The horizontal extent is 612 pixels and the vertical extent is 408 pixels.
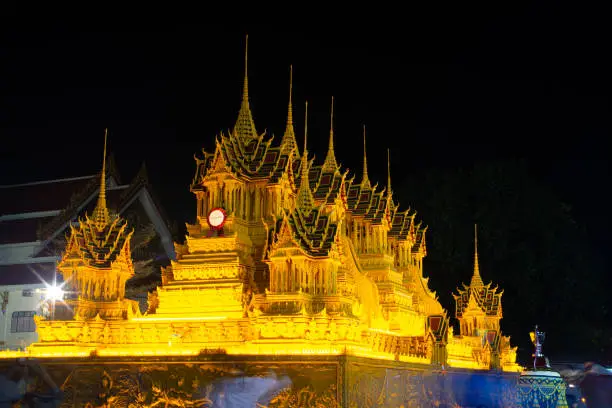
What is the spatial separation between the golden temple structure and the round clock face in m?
0.03

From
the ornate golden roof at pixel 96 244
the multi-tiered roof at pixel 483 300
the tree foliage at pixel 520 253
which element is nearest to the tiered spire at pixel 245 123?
the ornate golden roof at pixel 96 244

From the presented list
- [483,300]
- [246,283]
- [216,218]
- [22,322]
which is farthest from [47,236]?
[483,300]

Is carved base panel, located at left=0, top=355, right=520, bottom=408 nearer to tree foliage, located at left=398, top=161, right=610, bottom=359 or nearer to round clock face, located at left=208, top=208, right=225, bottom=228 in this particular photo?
round clock face, located at left=208, top=208, right=225, bottom=228

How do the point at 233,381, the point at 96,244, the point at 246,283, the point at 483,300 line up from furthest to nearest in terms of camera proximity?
the point at 483,300
the point at 96,244
the point at 246,283
the point at 233,381

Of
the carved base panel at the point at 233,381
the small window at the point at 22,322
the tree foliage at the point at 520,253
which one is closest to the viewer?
the carved base panel at the point at 233,381

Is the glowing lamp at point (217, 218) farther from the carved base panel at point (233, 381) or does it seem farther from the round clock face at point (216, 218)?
the carved base panel at point (233, 381)

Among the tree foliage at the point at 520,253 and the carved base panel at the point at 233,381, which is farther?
the tree foliage at the point at 520,253

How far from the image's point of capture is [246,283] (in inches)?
1039

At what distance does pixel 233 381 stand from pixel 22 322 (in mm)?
19114

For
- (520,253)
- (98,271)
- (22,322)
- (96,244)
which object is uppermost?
(520,253)

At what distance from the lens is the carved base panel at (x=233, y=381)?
22.7 meters

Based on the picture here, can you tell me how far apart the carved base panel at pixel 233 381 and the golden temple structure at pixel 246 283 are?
325mm

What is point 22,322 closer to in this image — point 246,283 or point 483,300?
point 246,283

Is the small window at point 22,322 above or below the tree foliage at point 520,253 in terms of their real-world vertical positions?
below
